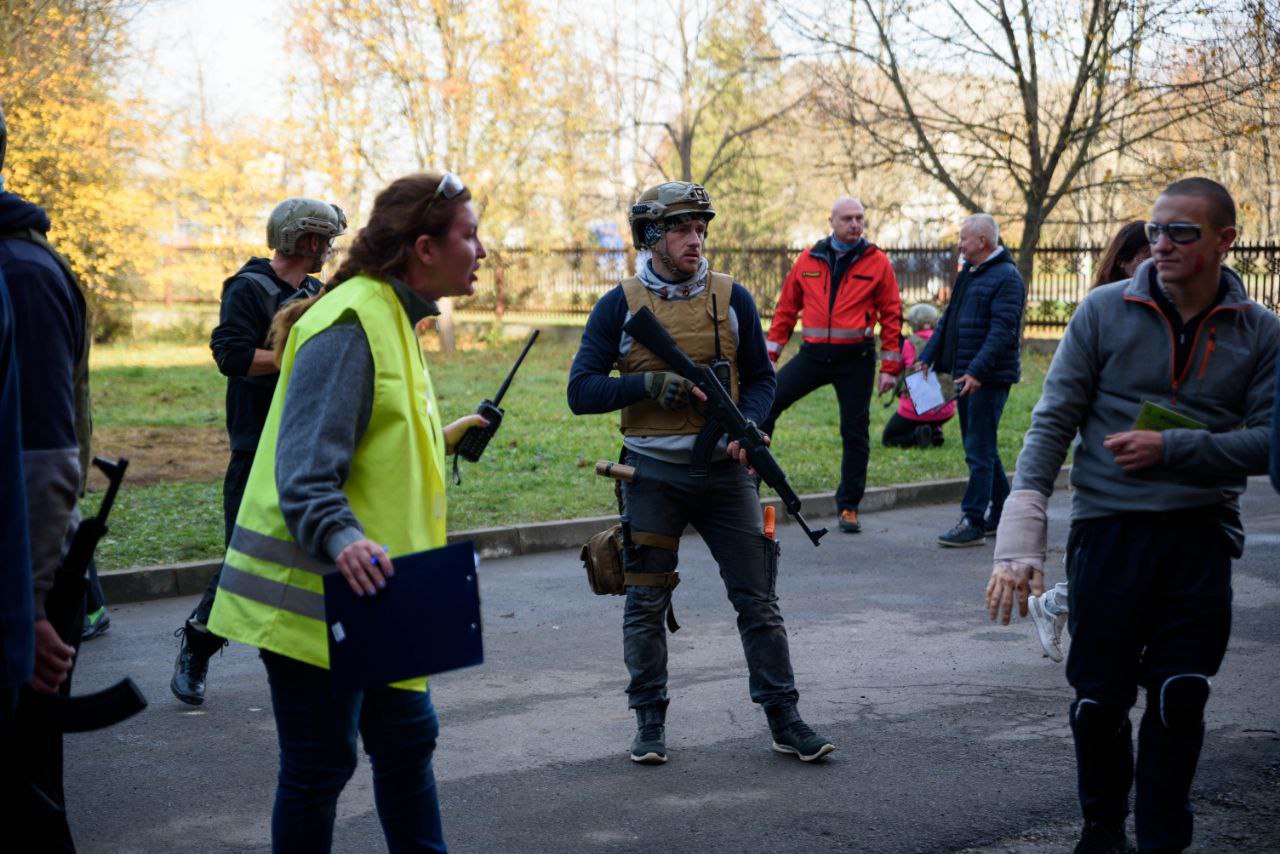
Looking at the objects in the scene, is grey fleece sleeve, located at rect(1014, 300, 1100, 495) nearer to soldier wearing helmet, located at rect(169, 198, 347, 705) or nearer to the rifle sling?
the rifle sling

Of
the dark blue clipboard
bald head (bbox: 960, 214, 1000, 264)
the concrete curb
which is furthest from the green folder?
bald head (bbox: 960, 214, 1000, 264)

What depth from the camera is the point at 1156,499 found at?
11.6 feet


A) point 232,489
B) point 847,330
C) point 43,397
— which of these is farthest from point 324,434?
point 847,330

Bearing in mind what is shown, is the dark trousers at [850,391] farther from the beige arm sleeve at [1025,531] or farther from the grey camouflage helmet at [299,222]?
the beige arm sleeve at [1025,531]

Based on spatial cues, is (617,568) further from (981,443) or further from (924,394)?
(924,394)

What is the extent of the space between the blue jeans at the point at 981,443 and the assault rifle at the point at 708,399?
4.39 meters

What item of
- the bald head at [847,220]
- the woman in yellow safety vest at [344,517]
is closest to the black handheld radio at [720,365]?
the woman in yellow safety vest at [344,517]

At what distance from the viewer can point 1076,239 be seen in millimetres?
23625

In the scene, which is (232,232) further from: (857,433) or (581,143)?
(857,433)

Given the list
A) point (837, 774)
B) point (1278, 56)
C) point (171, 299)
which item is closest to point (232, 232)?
point (171, 299)

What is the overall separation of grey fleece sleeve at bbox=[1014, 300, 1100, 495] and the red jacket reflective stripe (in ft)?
17.5

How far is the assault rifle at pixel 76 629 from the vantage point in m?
2.80

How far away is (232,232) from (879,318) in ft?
57.3

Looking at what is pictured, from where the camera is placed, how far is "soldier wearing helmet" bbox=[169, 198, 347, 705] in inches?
213
